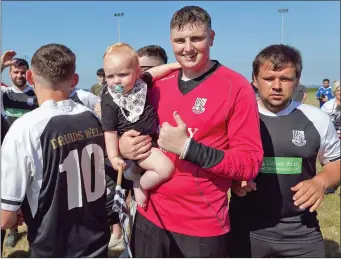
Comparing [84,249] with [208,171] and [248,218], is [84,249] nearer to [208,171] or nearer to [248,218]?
[208,171]

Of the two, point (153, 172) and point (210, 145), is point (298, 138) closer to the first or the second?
point (210, 145)

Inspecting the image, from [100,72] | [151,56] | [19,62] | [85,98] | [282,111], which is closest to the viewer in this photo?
[282,111]

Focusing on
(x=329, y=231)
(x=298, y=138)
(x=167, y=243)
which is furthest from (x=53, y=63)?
(x=329, y=231)

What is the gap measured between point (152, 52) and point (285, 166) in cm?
189

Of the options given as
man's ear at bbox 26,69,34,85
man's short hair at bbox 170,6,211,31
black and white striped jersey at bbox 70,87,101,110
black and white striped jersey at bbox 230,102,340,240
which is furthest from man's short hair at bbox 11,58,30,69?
black and white striped jersey at bbox 230,102,340,240

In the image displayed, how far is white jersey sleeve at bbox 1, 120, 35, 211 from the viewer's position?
2.23 m

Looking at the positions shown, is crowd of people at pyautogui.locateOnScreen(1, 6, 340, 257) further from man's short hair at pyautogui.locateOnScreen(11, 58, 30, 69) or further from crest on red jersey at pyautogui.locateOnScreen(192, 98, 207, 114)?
man's short hair at pyautogui.locateOnScreen(11, 58, 30, 69)

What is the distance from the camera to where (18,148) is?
2232 millimetres

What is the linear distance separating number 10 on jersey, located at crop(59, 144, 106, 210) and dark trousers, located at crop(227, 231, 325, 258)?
1.10 meters

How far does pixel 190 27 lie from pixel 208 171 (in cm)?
88

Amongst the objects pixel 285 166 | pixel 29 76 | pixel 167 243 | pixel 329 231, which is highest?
pixel 29 76

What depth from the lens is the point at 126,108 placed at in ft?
8.60

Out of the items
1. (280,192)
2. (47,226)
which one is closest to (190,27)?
(280,192)

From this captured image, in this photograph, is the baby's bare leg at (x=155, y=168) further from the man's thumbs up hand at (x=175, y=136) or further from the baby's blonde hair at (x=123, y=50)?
the baby's blonde hair at (x=123, y=50)
